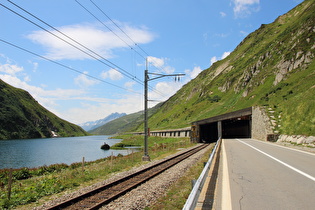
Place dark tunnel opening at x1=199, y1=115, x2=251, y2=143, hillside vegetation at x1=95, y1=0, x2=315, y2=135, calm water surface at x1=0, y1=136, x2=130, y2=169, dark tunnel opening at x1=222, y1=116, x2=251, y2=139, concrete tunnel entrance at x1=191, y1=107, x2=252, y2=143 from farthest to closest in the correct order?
1. dark tunnel opening at x1=222, y1=116, x2=251, y2=139
2. dark tunnel opening at x1=199, y1=115, x2=251, y2=143
3. concrete tunnel entrance at x1=191, y1=107, x2=252, y2=143
4. calm water surface at x1=0, y1=136, x2=130, y2=169
5. hillside vegetation at x1=95, y1=0, x2=315, y2=135

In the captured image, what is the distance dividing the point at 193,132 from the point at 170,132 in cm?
3632

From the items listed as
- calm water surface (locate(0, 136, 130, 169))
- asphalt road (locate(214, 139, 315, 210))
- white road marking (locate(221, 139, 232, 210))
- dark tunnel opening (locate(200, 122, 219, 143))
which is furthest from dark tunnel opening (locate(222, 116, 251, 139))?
white road marking (locate(221, 139, 232, 210))

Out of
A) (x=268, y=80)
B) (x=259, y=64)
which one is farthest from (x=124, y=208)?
(x=259, y=64)

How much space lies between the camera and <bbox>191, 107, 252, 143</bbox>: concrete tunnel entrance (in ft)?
168

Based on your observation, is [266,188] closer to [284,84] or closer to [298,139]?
[298,139]

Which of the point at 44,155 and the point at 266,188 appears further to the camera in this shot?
the point at 44,155

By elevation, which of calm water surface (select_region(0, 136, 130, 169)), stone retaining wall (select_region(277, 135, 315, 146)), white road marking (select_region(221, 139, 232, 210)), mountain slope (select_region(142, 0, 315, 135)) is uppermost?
mountain slope (select_region(142, 0, 315, 135))

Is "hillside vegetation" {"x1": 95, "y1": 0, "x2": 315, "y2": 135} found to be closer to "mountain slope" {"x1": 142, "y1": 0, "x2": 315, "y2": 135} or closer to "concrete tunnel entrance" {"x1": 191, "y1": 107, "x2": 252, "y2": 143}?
"mountain slope" {"x1": 142, "y1": 0, "x2": 315, "y2": 135}

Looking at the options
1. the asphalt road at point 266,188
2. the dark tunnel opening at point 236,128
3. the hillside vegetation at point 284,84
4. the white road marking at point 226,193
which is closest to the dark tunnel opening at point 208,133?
the dark tunnel opening at point 236,128

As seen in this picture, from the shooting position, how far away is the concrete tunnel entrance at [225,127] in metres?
51.3

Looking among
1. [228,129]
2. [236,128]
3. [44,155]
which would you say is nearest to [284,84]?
[236,128]

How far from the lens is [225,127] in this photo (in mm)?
77750

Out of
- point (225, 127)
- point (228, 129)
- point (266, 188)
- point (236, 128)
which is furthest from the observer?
point (225, 127)

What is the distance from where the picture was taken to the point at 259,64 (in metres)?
100
